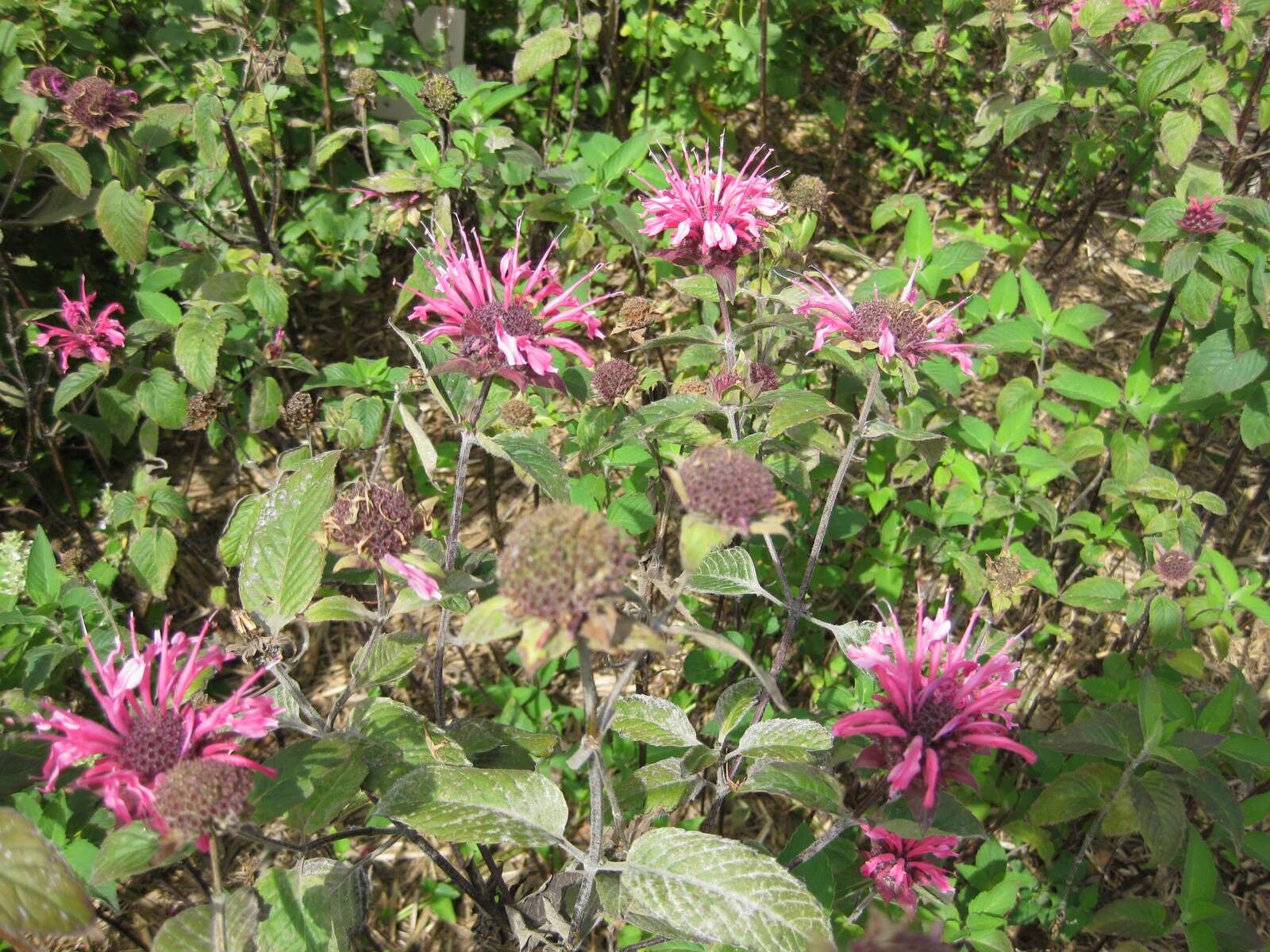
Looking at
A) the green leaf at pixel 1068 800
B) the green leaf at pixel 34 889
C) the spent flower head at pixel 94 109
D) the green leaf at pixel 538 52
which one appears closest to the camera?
the green leaf at pixel 34 889

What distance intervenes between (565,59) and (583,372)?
7.46ft

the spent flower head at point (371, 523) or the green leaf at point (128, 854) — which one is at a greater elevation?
the spent flower head at point (371, 523)

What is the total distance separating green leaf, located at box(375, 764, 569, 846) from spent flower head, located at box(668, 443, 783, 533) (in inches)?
19.5

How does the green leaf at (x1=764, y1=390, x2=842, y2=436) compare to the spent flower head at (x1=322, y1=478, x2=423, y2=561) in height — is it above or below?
above

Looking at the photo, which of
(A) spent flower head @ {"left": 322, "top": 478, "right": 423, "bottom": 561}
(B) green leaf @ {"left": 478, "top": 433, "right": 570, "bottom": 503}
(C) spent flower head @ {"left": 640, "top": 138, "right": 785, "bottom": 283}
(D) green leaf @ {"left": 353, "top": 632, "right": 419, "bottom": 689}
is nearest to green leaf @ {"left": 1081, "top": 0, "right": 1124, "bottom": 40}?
(C) spent flower head @ {"left": 640, "top": 138, "right": 785, "bottom": 283}

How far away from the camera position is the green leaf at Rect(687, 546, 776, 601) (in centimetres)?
144

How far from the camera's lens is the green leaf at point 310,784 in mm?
1179

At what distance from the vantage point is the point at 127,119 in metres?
2.07

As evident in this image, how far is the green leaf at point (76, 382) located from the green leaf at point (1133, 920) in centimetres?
245

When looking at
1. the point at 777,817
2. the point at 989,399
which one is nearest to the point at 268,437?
the point at 777,817

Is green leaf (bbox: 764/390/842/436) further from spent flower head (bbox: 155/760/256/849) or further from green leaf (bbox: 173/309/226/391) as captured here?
green leaf (bbox: 173/309/226/391)

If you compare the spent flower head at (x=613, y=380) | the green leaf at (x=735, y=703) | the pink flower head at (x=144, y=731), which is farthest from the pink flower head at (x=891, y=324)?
the pink flower head at (x=144, y=731)

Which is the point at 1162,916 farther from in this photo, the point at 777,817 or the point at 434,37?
the point at 434,37

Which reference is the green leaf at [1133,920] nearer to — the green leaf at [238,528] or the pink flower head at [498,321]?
the pink flower head at [498,321]
